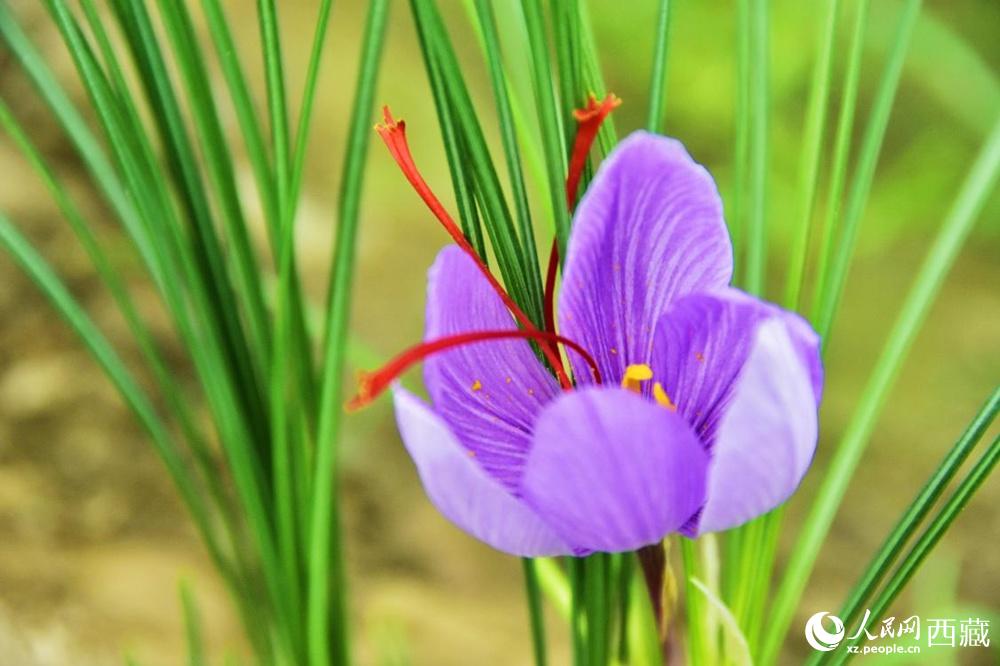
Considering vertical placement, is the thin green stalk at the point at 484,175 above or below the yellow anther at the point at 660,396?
above

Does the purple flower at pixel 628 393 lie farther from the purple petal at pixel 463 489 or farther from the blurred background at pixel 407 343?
the blurred background at pixel 407 343

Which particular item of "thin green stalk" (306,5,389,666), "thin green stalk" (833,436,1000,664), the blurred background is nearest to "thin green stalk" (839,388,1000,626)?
"thin green stalk" (833,436,1000,664)

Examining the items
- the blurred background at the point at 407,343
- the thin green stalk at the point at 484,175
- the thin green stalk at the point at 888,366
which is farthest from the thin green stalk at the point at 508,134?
the blurred background at the point at 407,343

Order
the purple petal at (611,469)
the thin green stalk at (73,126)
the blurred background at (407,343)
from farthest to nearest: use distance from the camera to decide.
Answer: the blurred background at (407,343), the thin green stalk at (73,126), the purple petal at (611,469)

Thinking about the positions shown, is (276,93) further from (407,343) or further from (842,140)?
(407,343)

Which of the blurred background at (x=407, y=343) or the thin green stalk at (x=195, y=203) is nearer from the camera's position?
the thin green stalk at (x=195, y=203)

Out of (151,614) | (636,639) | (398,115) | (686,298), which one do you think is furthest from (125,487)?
(686,298)
